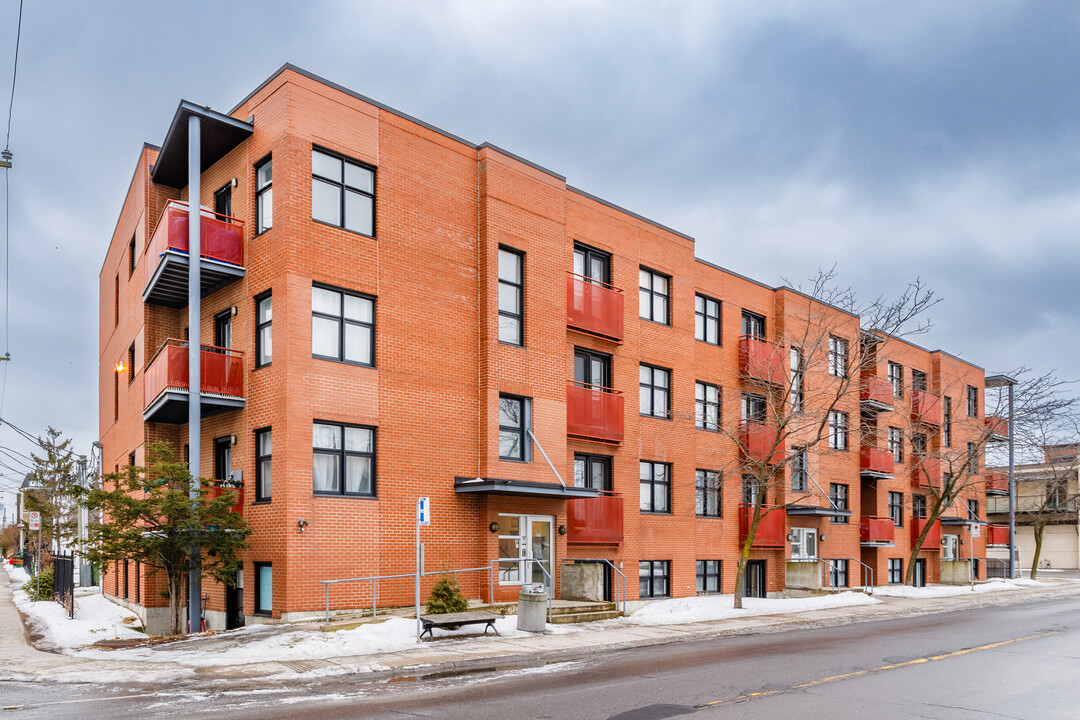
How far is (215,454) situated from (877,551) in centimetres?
2852

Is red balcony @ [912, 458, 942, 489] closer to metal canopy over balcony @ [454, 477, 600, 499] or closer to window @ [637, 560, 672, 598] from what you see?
window @ [637, 560, 672, 598]

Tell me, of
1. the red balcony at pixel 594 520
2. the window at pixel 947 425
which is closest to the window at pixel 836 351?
the window at pixel 947 425

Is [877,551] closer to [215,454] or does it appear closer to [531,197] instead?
[531,197]

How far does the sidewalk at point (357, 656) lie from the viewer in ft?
43.7

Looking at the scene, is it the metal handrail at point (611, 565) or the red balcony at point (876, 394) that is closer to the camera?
the metal handrail at point (611, 565)

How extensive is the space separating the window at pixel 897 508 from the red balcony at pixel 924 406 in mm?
3556

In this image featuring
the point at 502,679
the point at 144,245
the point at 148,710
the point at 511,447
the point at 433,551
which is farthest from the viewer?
the point at 144,245

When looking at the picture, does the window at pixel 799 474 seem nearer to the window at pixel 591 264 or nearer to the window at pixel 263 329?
the window at pixel 591 264

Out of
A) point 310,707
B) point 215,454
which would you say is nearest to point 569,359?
point 215,454

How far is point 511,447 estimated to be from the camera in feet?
74.1

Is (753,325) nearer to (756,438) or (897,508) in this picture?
(756,438)

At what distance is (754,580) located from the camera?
3088cm

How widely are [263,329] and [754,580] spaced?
19250 millimetres

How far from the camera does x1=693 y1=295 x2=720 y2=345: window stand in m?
29.9
